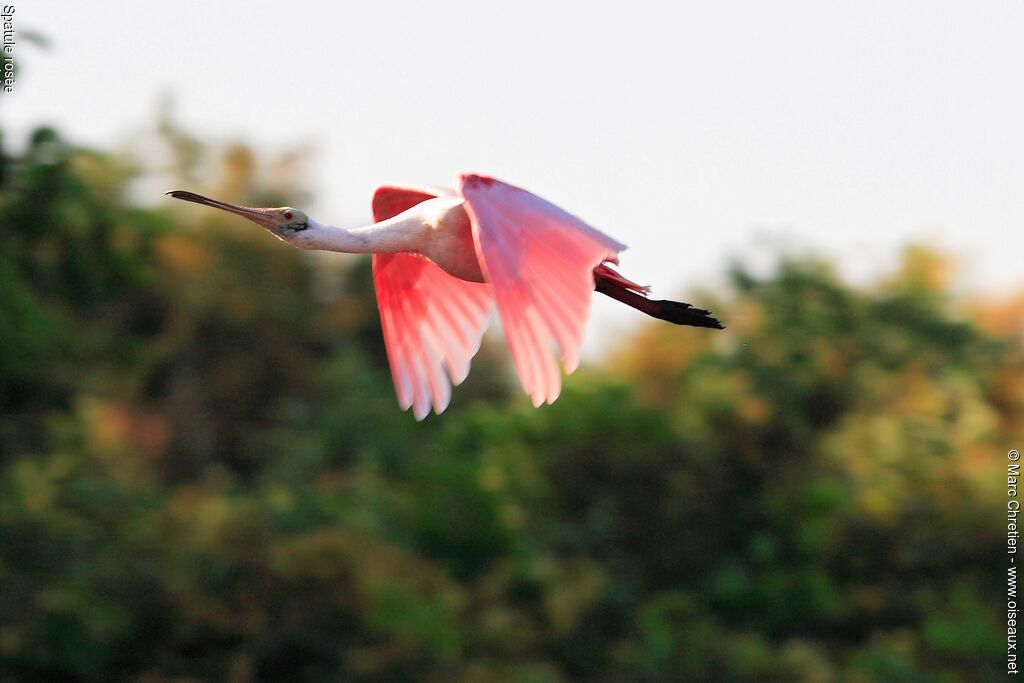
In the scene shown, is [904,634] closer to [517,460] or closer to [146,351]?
[517,460]

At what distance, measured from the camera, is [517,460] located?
1570 centimetres

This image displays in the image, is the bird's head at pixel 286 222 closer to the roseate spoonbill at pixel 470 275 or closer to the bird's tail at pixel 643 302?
the roseate spoonbill at pixel 470 275

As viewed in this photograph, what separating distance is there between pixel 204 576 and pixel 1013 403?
7.16m

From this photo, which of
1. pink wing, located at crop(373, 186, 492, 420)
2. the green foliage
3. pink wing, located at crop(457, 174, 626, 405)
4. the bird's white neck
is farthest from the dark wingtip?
the green foliage

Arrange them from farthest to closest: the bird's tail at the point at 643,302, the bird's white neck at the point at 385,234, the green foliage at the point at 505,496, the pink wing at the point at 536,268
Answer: the green foliage at the point at 505,496 < the bird's tail at the point at 643,302 < the bird's white neck at the point at 385,234 < the pink wing at the point at 536,268

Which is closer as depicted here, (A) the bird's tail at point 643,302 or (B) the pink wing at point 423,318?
(A) the bird's tail at point 643,302

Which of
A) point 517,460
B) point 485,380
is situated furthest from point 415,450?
point 485,380

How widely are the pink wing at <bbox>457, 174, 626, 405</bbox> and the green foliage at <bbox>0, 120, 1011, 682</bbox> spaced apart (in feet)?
11.7

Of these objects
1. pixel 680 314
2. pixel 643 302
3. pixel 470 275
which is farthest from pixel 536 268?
pixel 680 314

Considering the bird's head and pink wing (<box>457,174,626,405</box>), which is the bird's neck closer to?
the bird's head

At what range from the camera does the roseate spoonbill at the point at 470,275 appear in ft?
20.9

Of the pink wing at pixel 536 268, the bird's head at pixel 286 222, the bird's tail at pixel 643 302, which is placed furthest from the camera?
the bird's tail at pixel 643 302

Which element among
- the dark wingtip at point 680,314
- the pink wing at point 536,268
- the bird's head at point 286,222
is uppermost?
the bird's head at point 286,222

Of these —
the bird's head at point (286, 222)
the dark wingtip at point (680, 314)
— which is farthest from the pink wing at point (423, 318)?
the dark wingtip at point (680, 314)
